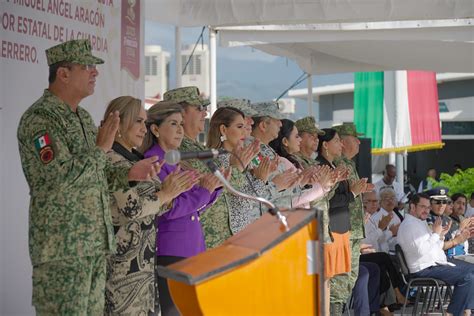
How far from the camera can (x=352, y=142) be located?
7.86m

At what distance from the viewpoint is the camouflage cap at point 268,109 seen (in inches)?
236

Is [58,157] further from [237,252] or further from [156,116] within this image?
[237,252]

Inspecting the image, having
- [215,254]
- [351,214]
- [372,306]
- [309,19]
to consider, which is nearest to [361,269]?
[372,306]

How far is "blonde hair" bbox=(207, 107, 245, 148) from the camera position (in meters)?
5.35

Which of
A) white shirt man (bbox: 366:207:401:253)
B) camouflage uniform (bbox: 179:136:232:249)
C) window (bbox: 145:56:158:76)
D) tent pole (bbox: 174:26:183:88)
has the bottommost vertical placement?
white shirt man (bbox: 366:207:401:253)

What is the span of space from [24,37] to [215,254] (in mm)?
2732

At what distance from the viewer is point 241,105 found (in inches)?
229

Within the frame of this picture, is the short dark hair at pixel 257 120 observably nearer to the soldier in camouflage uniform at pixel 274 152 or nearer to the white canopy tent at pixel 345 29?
the soldier in camouflage uniform at pixel 274 152

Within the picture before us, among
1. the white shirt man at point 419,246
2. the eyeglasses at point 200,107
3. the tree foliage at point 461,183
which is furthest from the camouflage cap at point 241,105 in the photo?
the tree foliage at point 461,183

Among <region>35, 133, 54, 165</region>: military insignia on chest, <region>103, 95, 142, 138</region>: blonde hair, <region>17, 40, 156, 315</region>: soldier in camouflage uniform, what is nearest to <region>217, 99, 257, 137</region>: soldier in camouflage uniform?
<region>103, 95, 142, 138</region>: blonde hair

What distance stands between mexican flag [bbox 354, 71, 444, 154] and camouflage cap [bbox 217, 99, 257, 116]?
320 inches

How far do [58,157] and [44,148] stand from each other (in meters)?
0.07

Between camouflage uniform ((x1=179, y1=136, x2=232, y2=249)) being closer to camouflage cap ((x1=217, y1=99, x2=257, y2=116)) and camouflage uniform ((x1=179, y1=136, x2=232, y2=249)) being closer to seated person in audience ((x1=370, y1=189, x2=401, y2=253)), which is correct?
camouflage cap ((x1=217, y1=99, x2=257, y2=116))

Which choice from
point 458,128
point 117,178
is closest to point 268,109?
point 117,178
